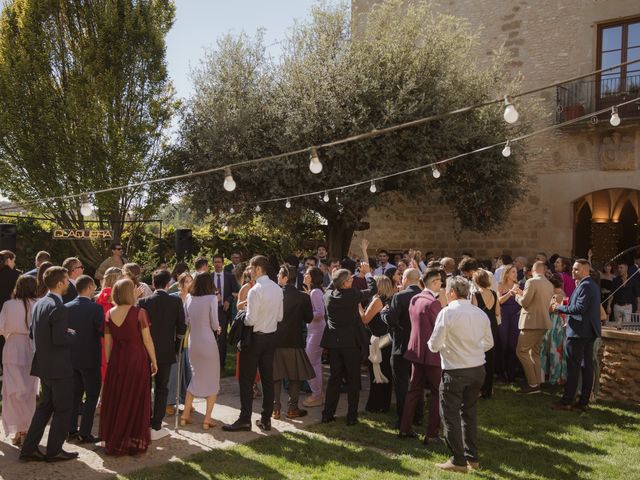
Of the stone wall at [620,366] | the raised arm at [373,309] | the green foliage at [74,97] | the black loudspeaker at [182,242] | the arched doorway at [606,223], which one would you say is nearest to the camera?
the raised arm at [373,309]

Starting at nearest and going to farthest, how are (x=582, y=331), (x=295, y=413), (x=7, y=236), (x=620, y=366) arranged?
(x=295, y=413) → (x=582, y=331) → (x=620, y=366) → (x=7, y=236)

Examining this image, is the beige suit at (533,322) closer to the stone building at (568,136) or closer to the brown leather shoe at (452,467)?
the brown leather shoe at (452,467)

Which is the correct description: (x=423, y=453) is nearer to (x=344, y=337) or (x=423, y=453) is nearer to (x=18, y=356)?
(x=344, y=337)

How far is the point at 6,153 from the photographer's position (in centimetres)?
1639

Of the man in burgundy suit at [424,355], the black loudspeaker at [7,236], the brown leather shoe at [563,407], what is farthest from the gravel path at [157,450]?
the black loudspeaker at [7,236]

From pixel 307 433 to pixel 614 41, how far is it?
44.9 feet

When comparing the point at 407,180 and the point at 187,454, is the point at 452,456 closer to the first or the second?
the point at 187,454

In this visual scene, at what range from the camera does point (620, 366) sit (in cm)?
805

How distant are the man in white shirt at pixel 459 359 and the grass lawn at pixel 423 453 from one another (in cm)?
30

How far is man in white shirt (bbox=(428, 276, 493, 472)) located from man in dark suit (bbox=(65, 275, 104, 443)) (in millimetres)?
3108

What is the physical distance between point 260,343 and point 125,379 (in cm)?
150

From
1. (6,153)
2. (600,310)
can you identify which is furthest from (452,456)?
(6,153)

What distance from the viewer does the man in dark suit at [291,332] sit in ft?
22.8

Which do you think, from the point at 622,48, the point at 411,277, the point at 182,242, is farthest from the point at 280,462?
the point at 622,48
